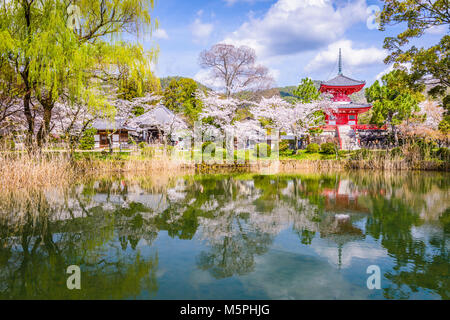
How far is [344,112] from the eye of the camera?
992 inches

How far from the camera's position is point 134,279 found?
3.20m

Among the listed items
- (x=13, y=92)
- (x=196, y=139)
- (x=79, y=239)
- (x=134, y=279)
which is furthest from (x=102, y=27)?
(x=196, y=139)

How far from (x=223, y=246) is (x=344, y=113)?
23916mm

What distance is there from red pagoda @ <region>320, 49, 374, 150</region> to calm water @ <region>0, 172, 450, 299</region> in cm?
1572

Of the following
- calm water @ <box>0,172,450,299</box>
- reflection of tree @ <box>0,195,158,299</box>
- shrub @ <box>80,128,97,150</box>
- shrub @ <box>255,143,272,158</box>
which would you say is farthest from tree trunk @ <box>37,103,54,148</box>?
shrub @ <box>80,128,97,150</box>

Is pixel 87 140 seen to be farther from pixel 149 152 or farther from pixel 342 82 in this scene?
pixel 342 82

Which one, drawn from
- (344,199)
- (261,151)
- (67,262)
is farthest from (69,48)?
(261,151)

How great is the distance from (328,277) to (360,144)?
69.5ft

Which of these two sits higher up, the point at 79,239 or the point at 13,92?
the point at 13,92

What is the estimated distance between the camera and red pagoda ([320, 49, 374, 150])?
74.8ft

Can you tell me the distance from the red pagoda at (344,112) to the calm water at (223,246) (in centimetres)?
1572
